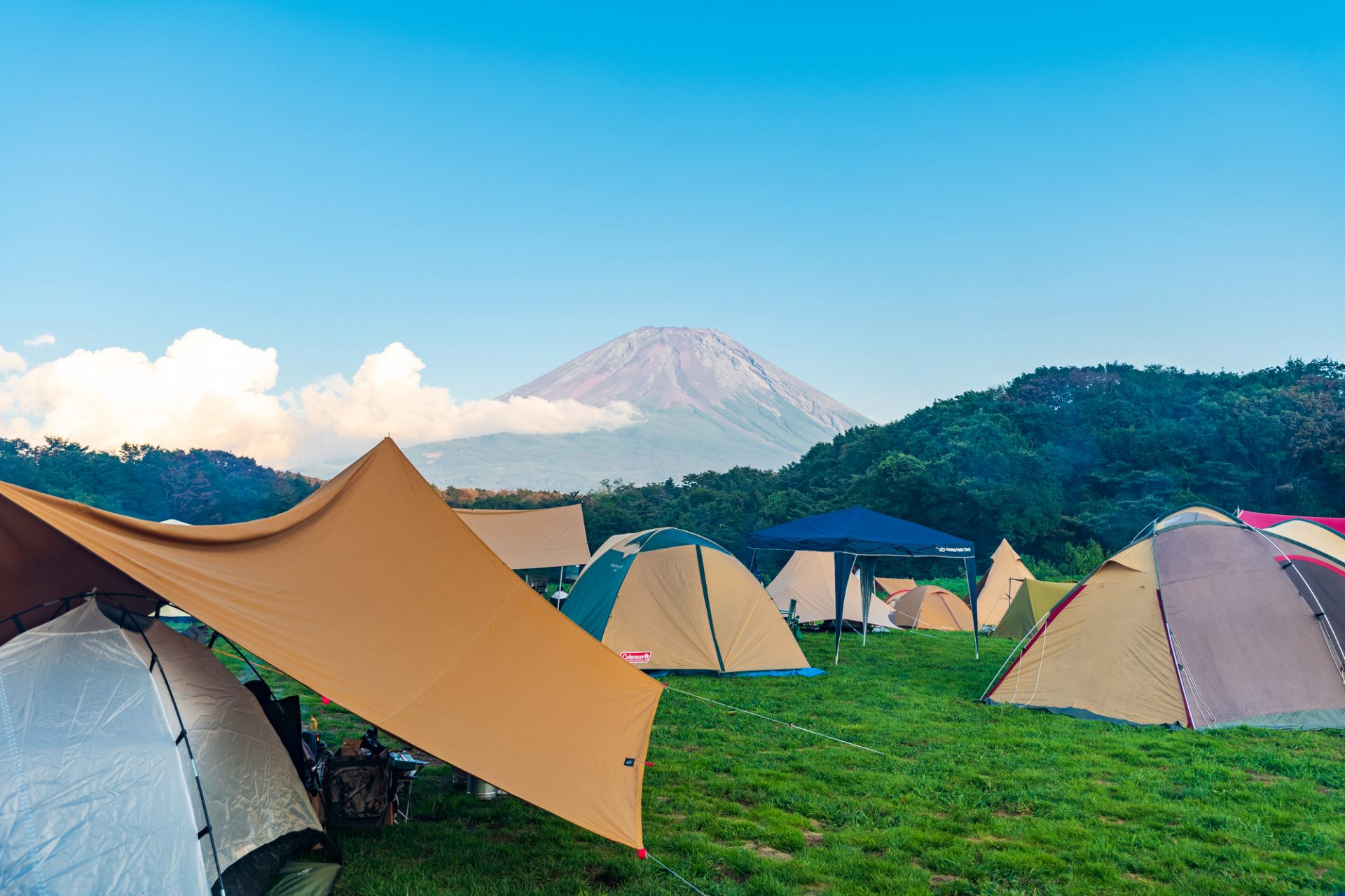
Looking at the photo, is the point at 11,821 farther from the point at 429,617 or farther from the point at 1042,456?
the point at 1042,456

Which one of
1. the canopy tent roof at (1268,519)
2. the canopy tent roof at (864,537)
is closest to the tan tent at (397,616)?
the canopy tent roof at (864,537)

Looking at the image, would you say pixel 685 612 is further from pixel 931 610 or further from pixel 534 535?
pixel 534 535

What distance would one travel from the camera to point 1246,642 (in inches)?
301

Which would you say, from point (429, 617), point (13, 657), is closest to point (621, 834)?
point (429, 617)

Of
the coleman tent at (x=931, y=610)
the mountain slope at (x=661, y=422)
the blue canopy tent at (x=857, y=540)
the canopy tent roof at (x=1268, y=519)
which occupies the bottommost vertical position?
the coleman tent at (x=931, y=610)

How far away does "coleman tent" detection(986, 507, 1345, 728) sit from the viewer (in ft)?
24.7

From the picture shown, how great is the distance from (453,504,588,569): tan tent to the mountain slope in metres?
70.1

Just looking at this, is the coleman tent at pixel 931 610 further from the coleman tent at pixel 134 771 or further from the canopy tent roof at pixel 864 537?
the coleman tent at pixel 134 771

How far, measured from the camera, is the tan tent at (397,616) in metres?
3.86

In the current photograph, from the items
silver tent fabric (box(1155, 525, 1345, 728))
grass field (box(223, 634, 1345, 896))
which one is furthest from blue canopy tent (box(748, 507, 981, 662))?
silver tent fabric (box(1155, 525, 1345, 728))

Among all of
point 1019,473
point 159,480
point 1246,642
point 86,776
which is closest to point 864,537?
point 1246,642

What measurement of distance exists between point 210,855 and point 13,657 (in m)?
1.26

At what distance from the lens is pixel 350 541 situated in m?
4.98

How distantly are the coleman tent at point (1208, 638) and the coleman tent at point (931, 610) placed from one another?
32.3 ft
